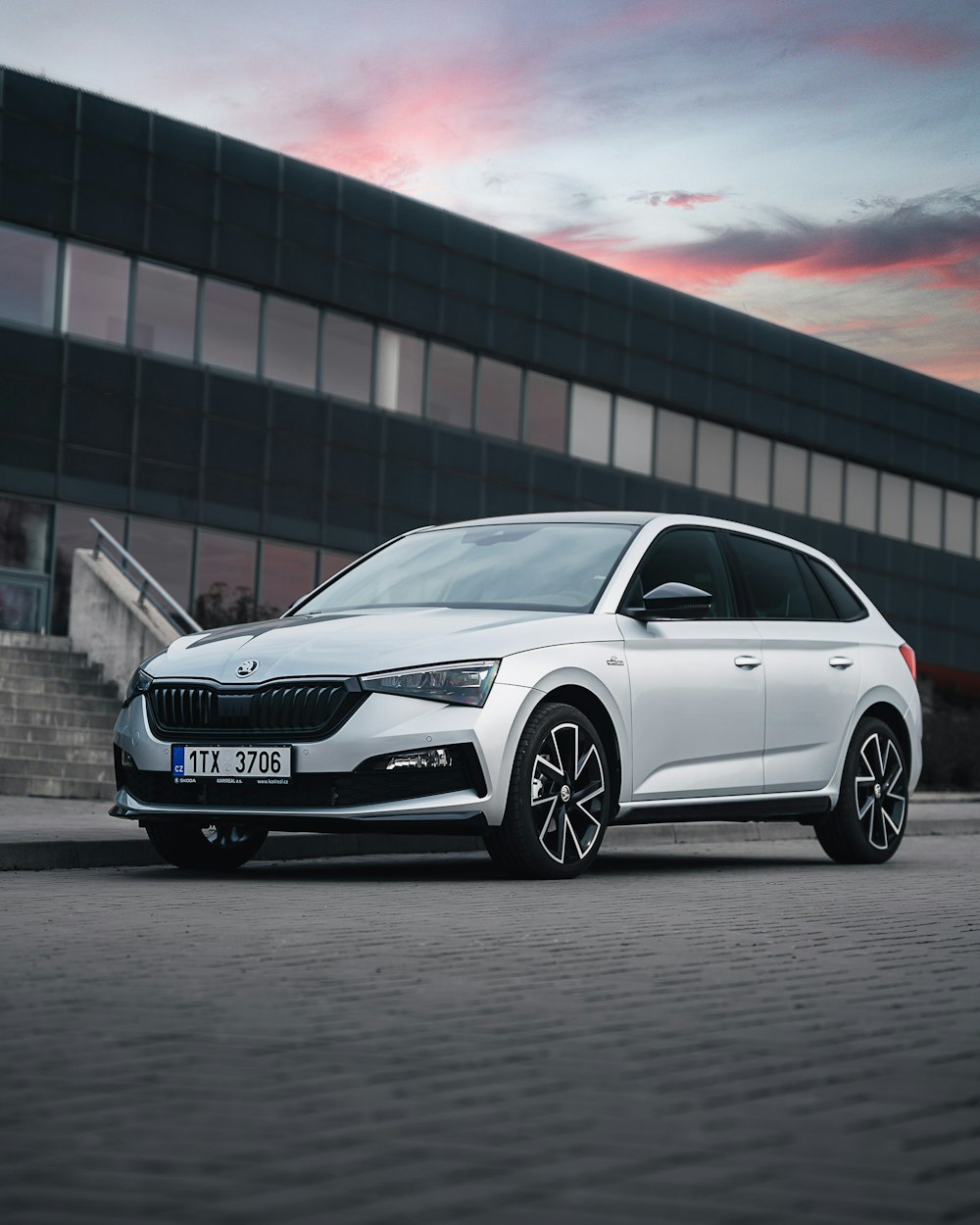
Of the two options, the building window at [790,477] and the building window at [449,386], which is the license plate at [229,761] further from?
the building window at [790,477]

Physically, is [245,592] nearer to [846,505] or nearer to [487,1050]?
[846,505]

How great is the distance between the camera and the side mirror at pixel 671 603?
979 cm

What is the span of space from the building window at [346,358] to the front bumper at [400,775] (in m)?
26.7

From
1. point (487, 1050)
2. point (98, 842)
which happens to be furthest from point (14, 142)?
point (487, 1050)

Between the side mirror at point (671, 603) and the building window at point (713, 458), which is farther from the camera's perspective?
the building window at point (713, 458)

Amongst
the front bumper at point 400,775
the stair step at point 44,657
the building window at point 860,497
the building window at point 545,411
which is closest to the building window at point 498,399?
the building window at point 545,411

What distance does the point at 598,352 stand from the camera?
41.8 meters

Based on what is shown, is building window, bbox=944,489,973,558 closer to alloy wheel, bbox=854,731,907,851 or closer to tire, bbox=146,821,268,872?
alloy wheel, bbox=854,731,907,851

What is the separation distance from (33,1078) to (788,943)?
327cm

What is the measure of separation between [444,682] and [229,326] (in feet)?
83.4

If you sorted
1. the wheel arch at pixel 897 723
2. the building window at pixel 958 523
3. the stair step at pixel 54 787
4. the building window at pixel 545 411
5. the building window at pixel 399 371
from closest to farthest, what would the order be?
the wheel arch at pixel 897 723 < the stair step at pixel 54 787 < the building window at pixel 399 371 < the building window at pixel 545 411 < the building window at pixel 958 523

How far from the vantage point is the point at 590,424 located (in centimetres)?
4172

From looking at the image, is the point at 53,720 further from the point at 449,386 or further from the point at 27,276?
the point at 449,386

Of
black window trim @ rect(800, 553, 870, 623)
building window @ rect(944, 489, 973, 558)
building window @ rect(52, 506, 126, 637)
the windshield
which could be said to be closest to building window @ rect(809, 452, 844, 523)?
building window @ rect(944, 489, 973, 558)
